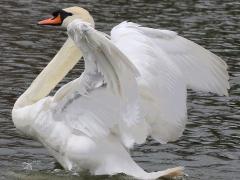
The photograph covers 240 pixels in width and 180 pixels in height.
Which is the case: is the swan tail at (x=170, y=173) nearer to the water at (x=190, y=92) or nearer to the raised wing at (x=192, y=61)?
the water at (x=190, y=92)

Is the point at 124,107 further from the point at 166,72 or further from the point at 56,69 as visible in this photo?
the point at 56,69

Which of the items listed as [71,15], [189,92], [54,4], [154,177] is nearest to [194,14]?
[54,4]

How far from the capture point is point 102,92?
8.51 m

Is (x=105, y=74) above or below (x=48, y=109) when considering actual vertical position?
above

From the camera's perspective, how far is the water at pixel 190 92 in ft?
31.4

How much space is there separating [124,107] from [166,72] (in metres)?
0.83

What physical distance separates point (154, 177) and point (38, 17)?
32.1 feet

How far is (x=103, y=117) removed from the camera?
881cm

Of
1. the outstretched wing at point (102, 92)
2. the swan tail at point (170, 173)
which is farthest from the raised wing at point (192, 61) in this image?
the swan tail at point (170, 173)

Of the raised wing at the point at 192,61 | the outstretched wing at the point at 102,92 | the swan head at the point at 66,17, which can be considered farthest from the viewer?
the swan head at the point at 66,17

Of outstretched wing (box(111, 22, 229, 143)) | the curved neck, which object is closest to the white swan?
outstretched wing (box(111, 22, 229, 143))

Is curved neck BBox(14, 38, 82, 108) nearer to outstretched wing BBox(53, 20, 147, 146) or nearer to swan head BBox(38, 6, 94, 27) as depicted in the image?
swan head BBox(38, 6, 94, 27)

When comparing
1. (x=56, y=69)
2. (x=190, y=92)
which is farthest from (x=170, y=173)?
(x=190, y=92)

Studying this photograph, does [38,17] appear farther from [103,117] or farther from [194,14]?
[103,117]
